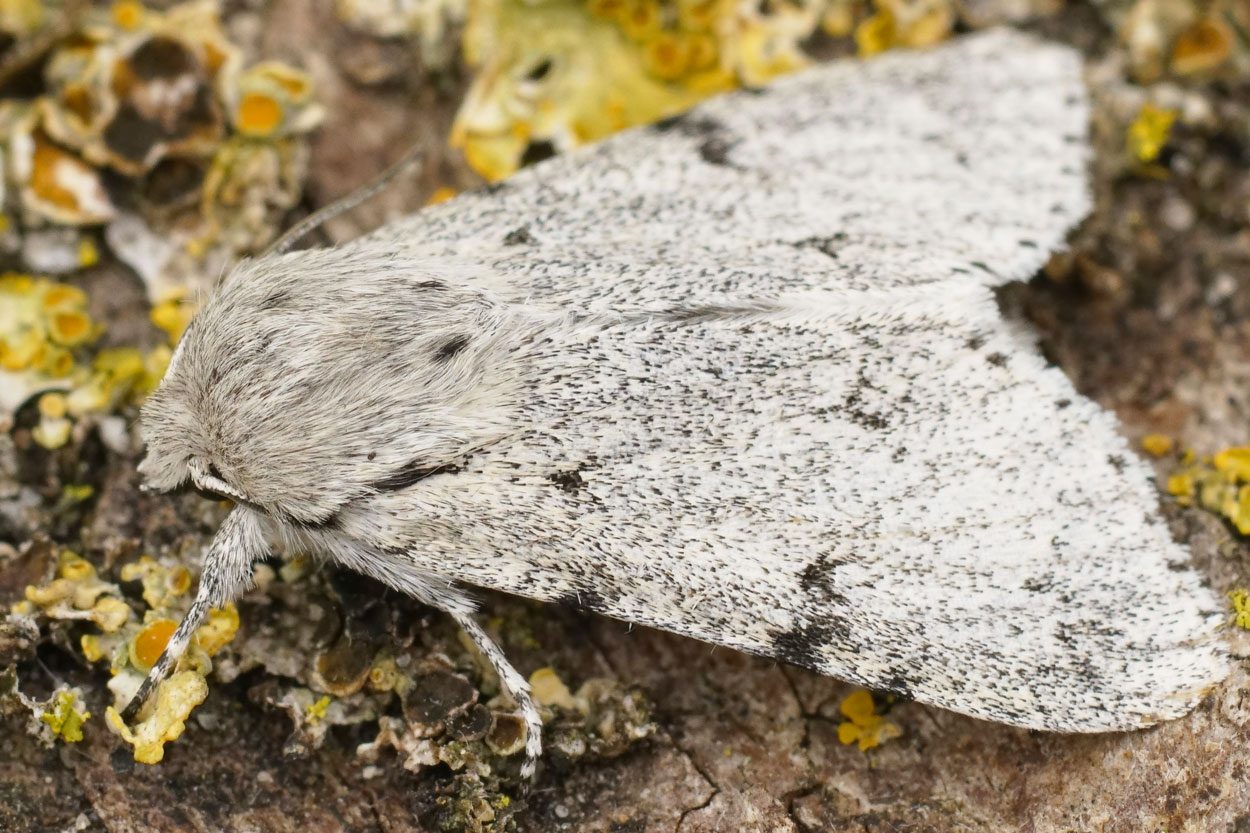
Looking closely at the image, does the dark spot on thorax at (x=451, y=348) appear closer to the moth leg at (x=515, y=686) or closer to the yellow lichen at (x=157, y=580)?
the moth leg at (x=515, y=686)

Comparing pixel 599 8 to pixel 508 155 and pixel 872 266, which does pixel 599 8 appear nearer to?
pixel 508 155

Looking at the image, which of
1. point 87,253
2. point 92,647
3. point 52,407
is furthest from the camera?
point 87,253

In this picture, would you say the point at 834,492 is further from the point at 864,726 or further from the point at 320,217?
the point at 320,217

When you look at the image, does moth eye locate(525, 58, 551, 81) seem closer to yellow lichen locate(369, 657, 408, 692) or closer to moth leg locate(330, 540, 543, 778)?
moth leg locate(330, 540, 543, 778)

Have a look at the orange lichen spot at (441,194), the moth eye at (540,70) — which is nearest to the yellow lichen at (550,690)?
the orange lichen spot at (441,194)

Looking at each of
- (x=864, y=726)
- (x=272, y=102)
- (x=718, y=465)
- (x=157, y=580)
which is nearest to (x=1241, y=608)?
(x=864, y=726)

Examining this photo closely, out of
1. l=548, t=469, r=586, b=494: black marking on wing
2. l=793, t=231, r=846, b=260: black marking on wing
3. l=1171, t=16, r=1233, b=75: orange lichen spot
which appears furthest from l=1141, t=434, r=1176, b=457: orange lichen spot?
l=548, t=469, r=586, b=494: black marking on wing
